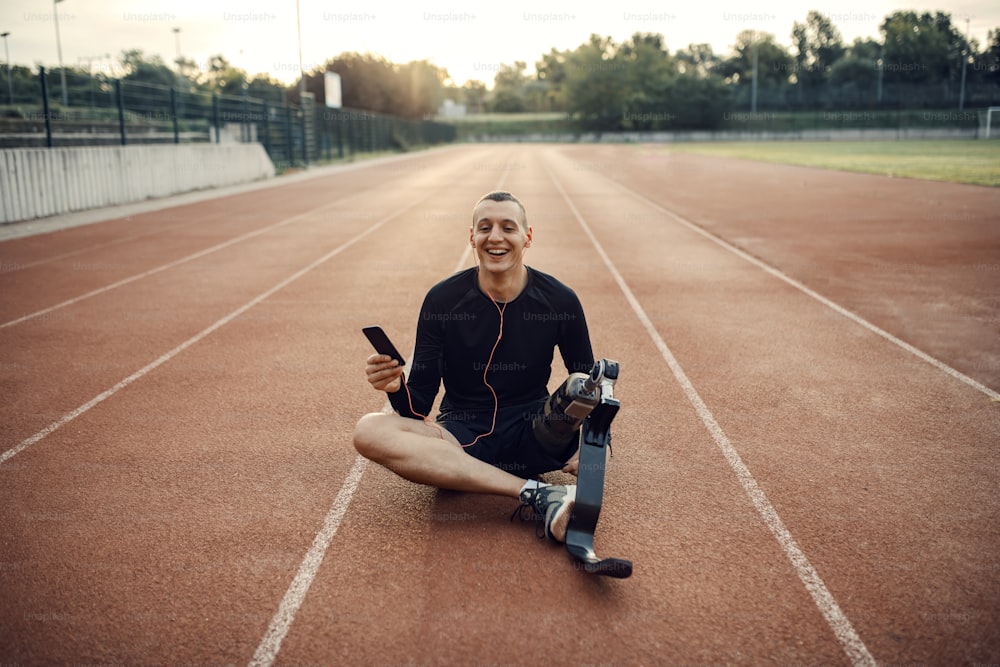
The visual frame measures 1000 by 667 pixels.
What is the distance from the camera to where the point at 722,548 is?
3467 millimetres

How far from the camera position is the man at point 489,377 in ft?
12.0

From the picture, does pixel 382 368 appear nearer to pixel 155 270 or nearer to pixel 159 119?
pixel 155 270

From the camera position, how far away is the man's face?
3.68 meters

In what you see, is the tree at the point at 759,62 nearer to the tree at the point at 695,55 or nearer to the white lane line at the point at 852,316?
the tree at the point at 695,55

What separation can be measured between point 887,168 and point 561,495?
2831cm

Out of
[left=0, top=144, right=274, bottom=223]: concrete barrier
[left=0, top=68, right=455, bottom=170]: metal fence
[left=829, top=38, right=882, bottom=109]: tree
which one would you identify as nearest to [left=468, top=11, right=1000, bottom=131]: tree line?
[left=829, top=38, right=882, bottom=109]: tree

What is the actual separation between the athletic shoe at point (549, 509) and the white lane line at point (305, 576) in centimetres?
89

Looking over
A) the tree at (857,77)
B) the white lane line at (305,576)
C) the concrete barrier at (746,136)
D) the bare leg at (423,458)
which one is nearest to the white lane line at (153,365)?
the white lane line at (305,576)

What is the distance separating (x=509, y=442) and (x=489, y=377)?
0.35 meters

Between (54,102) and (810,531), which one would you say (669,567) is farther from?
(54,102)

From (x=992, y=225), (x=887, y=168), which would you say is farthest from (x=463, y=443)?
(x=887, y=168)

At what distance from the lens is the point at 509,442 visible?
3.92 m

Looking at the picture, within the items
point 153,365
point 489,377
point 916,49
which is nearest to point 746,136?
point 916,49

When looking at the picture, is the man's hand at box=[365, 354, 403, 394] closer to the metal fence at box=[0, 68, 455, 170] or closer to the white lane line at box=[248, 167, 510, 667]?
the white lane line at box=[248, 167, 510, 667]
